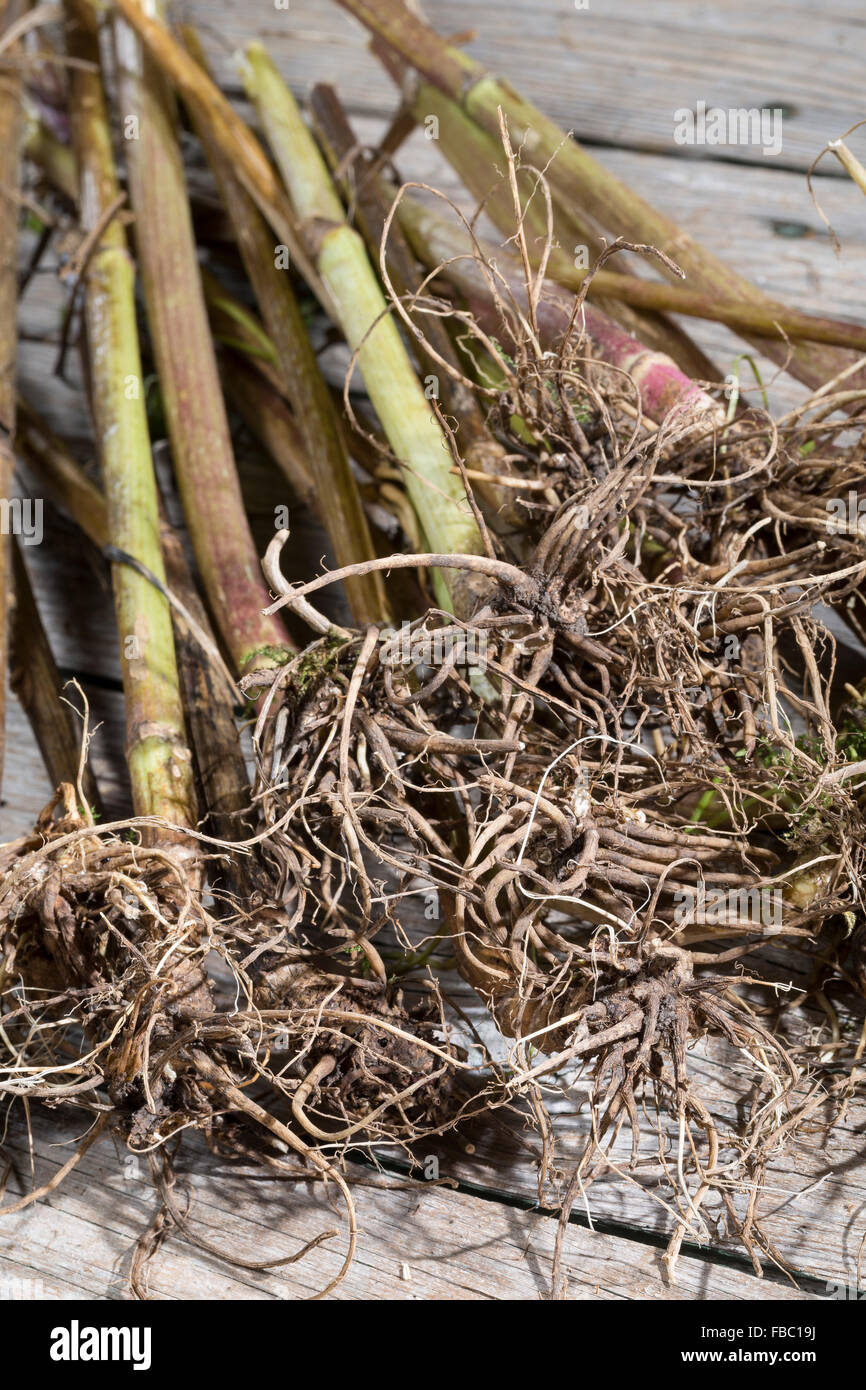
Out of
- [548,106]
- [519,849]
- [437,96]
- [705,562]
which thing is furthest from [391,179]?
[519,849]

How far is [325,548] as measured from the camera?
4.33ft

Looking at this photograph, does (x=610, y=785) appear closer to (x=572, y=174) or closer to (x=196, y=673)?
(x=196, y=673)

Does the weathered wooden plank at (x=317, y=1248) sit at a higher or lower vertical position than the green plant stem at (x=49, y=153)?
lower

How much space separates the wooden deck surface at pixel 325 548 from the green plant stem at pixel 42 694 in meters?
0.05

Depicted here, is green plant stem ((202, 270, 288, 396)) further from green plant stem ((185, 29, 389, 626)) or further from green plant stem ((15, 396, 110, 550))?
green plant stem ((15, 396, 110, 550))

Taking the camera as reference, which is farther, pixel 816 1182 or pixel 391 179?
pixel 391 179

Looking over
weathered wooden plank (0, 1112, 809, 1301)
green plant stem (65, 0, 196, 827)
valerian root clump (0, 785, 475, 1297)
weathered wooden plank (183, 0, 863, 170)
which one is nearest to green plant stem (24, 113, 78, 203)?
green plant stem (65, 0, 196, 827)

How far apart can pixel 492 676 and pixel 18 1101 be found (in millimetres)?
574

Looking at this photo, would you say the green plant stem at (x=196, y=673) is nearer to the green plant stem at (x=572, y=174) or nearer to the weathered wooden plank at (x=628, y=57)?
the green plant stem at (x=572, y=174)

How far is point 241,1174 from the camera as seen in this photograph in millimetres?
938

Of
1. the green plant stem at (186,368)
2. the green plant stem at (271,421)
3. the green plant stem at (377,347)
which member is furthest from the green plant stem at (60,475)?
the green plant stem at (377,347)

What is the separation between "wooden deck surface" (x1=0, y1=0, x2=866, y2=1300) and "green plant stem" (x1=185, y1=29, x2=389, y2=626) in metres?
0.15

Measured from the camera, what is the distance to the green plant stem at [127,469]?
979 millimetres
